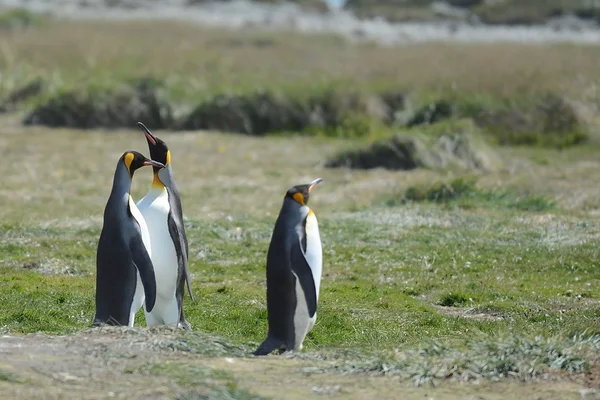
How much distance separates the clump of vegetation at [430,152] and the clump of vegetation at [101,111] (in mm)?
7744

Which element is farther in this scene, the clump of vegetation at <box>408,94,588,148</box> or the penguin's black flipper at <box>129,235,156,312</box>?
the clump of vegetation at <box>408,94,588,148</box>

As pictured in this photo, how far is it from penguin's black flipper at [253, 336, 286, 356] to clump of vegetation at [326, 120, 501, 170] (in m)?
12.6

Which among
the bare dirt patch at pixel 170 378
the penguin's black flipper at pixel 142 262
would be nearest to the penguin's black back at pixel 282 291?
the bare dirt patch at pixel 170 378

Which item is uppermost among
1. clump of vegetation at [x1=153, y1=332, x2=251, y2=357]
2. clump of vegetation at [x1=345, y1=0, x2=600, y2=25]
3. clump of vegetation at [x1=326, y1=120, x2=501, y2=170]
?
clump of vegetation at [x1=345, y1=0, x2=600, y2=25]

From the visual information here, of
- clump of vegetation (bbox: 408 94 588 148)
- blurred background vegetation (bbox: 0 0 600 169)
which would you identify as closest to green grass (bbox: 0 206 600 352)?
blurred background vegetation (bbox: 0 0 600 169)

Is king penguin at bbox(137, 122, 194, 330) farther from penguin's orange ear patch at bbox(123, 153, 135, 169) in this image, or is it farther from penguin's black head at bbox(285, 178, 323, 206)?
penguin's black head at bbox(285, 178, 323, 206)

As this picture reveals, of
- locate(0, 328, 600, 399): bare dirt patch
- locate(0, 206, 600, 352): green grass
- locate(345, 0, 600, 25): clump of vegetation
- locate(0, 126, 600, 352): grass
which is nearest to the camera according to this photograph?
locate(0, 328, 600, 399): bare dirt patch

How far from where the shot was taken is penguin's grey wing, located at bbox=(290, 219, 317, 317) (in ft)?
28.5

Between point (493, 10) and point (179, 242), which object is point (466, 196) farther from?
point (493, 10)

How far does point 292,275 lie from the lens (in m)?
8.67

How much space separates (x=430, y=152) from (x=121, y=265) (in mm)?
12511

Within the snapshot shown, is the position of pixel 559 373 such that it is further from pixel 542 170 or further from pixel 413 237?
pixel 542 170

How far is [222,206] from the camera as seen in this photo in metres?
17.2

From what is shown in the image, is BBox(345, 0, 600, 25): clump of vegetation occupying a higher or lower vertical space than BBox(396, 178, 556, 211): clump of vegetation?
higher
